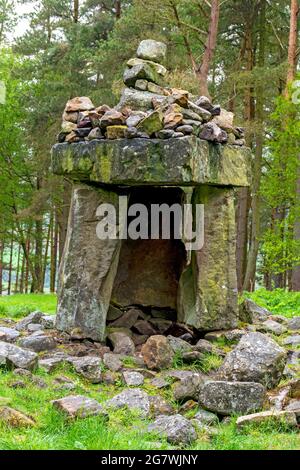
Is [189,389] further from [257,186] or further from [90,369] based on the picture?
[257,186]

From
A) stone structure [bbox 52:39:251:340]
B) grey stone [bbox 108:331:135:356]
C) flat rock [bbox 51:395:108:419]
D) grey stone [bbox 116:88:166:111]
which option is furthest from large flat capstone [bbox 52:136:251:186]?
flat rock [bbox 51:395:108:419]

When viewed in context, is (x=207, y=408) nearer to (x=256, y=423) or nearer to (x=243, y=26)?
(x=256, y=423)

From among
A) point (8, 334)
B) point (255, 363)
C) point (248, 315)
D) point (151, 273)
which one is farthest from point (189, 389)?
point (151, 273)

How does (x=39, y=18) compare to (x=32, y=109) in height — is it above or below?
above

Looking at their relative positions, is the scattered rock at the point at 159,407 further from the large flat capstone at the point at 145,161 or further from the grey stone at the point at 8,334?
the grey stone at the point at 8,334

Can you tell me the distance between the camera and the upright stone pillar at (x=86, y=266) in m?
6.77

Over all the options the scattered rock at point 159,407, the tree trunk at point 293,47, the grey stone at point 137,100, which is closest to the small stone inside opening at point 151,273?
the grey stone at point 137,100

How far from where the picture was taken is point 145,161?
6172mm

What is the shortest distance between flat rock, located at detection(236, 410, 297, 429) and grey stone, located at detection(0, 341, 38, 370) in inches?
87.1

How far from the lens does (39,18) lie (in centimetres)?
2052

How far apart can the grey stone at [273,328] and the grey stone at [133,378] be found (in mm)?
2492

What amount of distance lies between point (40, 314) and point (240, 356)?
3.68 metres

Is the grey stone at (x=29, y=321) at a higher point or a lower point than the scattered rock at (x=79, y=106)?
lower
